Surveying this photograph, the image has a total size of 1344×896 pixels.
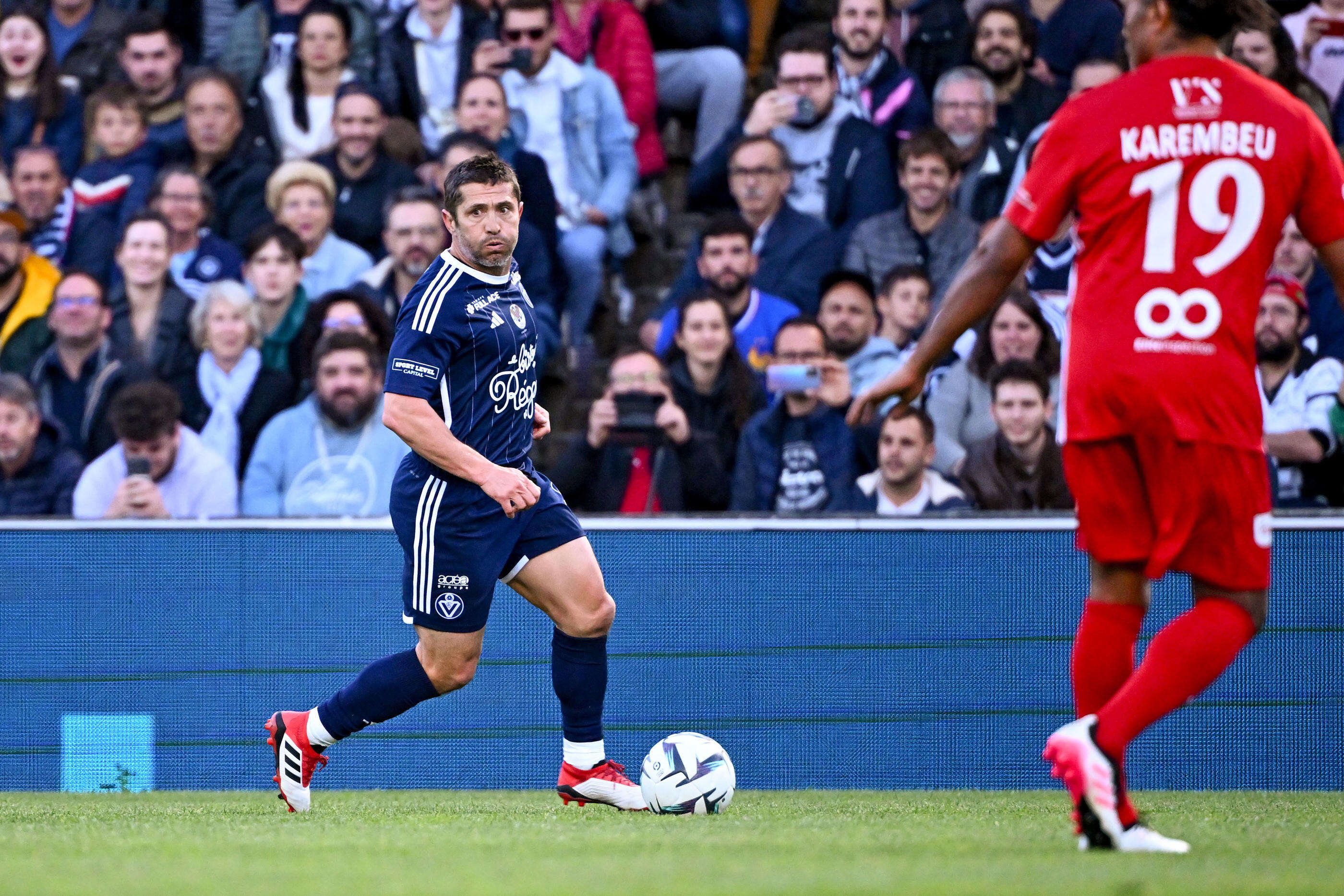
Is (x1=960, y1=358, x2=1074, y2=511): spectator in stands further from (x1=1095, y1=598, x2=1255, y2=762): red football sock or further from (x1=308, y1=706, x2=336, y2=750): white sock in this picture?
(x1=1095, y1=598, x2=1255, y2=762): red football sock

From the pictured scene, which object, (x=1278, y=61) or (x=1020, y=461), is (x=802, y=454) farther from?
(x=1278, y=61)

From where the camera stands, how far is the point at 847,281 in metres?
9.47

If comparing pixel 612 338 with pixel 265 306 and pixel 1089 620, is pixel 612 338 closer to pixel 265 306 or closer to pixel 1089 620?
pixel 265 306

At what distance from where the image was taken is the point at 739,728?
7844 mm

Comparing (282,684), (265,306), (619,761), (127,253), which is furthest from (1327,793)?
(127,253)

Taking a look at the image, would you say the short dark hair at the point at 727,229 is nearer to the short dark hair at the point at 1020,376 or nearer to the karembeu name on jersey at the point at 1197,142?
the short dark hair at the point at 1020,376

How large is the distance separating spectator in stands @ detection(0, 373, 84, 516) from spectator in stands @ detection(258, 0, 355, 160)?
255 cm

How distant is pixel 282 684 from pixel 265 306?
9.25ft

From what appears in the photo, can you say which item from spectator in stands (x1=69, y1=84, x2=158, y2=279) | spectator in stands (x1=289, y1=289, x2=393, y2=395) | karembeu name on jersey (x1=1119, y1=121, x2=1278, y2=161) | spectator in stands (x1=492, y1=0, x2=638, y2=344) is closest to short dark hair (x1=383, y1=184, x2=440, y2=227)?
spectator in stands (x1=289, y1=289, x2=393, y2=395)

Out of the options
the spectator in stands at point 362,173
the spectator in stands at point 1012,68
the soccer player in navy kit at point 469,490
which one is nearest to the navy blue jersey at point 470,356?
the soccer player in navy kit at point 469,490

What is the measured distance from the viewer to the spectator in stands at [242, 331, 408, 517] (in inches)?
360

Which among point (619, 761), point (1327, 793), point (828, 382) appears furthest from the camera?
point (828, 382)

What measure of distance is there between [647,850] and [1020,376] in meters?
4.74

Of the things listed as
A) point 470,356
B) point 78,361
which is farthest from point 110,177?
point 470,356
